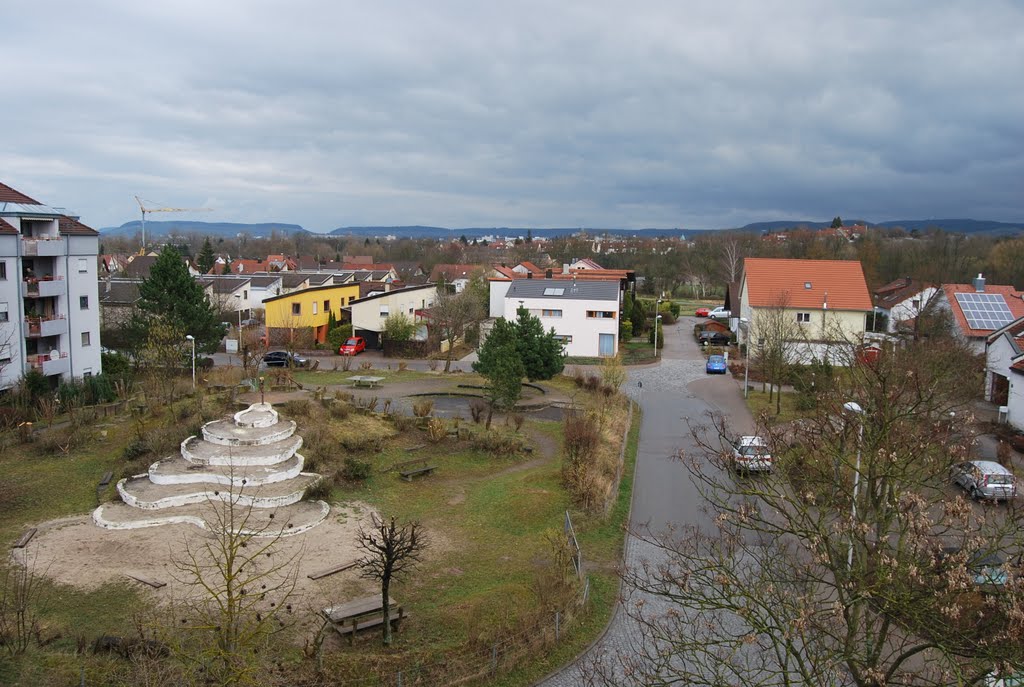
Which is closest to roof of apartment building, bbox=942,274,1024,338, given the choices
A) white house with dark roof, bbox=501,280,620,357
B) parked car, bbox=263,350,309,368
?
white house with dark roof, bbox=501,280,620,357

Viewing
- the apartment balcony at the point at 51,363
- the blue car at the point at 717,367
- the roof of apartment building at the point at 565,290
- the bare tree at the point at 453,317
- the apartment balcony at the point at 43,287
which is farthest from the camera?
the roof of apartment building at the point at 565,290

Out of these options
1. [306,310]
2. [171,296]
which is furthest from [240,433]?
[306,310]

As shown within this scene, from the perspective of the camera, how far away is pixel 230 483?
16.8m

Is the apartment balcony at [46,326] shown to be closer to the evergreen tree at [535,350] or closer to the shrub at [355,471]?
the shrub at [355,471]

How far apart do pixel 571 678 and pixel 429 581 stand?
3907mm

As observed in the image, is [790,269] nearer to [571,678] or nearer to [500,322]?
[500,322]

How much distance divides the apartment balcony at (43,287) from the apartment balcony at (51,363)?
7.89ft

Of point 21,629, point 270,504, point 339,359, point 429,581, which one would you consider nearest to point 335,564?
point 429,581

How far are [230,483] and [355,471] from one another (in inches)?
150

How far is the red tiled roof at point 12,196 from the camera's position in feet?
98.0

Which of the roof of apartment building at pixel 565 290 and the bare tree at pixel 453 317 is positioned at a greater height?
the roof of apartment building at pixel 565 290

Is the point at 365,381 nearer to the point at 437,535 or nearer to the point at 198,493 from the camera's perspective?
the point at 198,493

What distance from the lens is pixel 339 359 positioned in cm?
4250

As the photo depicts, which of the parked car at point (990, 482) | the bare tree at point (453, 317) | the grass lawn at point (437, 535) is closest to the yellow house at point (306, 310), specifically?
the bare tree at point (453, 317)
